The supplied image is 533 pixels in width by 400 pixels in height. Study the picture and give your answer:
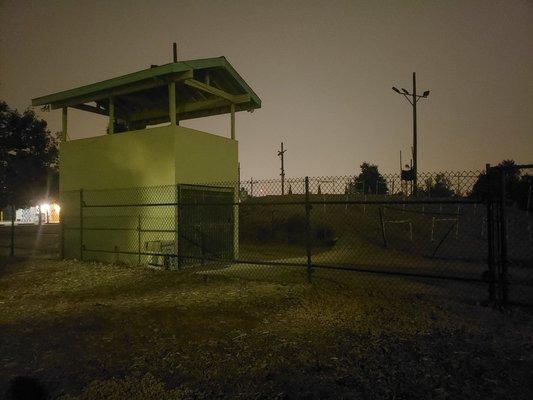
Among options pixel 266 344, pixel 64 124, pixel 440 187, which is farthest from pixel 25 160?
pixel 440 187

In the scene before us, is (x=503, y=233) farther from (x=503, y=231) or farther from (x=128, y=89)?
(x=128, y=89)

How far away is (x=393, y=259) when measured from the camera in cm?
1323

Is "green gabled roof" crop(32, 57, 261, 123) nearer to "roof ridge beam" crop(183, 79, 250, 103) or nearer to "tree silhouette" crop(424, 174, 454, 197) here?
"roof ridge beam" crop(183, 79, 250, 103)

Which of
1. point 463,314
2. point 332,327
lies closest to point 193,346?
point 332,327

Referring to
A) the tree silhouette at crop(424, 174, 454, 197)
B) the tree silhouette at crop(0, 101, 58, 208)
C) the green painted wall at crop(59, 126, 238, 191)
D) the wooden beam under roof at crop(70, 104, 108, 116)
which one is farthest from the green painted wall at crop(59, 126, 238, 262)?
the tree silhouette at crop(0, 101, 58, 208)

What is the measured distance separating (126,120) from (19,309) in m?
9.55

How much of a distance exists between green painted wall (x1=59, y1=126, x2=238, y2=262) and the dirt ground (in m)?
3.54

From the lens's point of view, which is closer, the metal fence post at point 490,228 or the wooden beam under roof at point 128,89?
the metal fence post at point 490,228

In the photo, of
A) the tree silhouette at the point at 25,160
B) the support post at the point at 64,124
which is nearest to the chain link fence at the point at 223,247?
the support post at the point at 64,124

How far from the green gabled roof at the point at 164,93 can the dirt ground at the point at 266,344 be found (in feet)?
20.4

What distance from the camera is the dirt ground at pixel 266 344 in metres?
3.45

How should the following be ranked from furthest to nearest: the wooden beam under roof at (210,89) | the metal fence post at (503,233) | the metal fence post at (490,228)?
the wooden beam under roof at (210,89), the metal fence post at (490,228), the metal fence post at (503,233)

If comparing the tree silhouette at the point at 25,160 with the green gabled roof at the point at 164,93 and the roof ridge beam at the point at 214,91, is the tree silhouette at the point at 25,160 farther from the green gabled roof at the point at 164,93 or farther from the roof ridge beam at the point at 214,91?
the roof ridge beam at the point at 214,91

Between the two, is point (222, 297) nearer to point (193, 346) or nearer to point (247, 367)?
point (193, 346)
